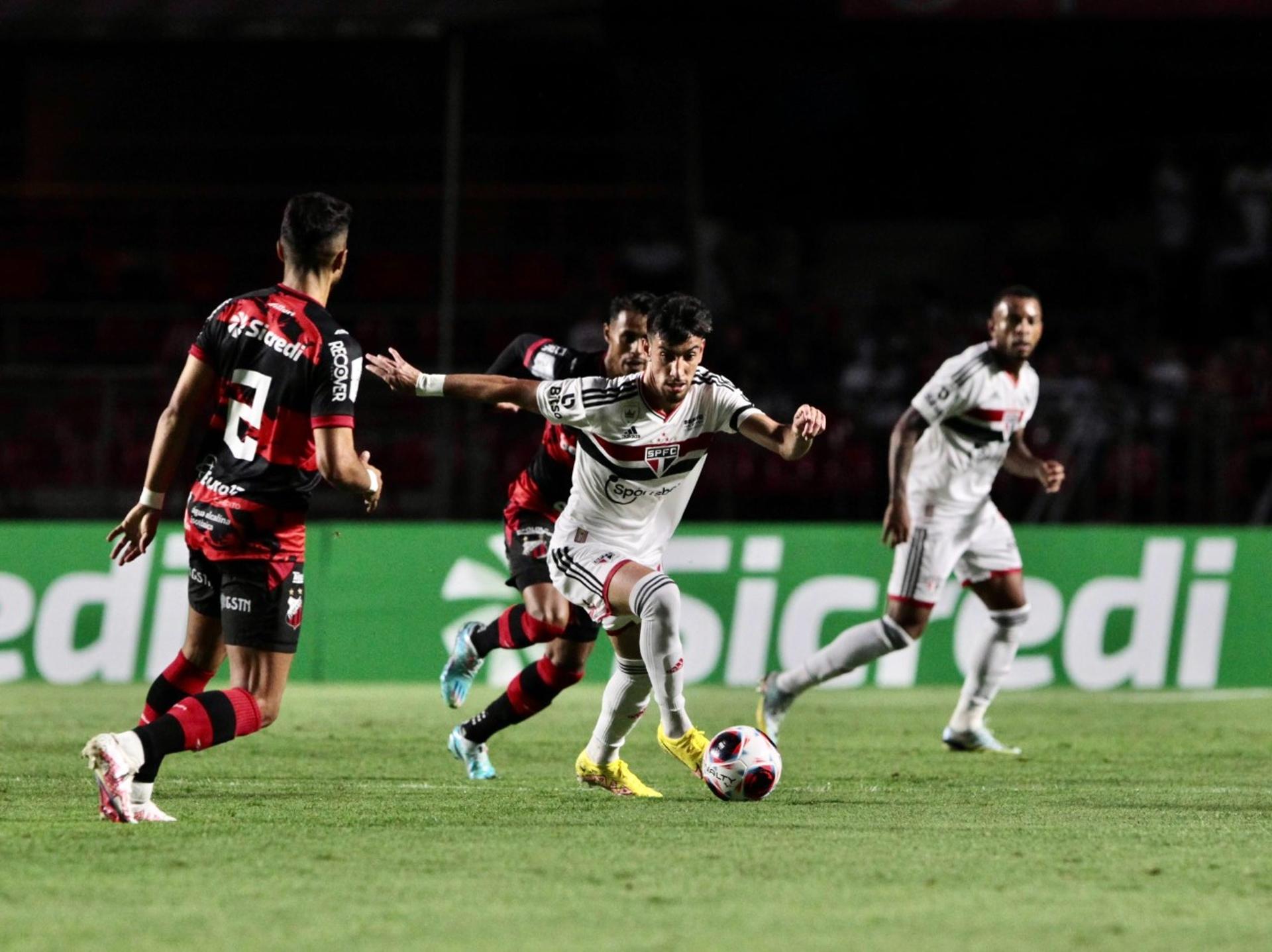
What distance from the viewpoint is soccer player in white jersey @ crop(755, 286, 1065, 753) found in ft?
31.8

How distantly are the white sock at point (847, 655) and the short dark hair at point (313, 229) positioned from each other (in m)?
4.08

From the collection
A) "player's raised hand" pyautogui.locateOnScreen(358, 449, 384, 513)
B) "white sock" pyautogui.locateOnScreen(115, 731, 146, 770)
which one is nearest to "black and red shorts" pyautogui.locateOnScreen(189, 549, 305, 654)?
"player's raised hand" pyautogui.locateOnScreen(358, 449, 384, 513)

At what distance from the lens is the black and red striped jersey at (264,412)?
6.33 m

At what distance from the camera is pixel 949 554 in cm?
984

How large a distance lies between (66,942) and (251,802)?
8.47ft

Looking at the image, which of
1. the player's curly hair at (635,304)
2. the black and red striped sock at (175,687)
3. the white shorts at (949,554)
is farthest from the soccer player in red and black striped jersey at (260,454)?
the white shorts at (949,554)

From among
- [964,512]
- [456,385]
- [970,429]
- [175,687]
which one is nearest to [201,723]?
[175,687]

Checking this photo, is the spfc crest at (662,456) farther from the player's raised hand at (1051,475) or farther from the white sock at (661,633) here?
the player's raised hand at (1051,475)

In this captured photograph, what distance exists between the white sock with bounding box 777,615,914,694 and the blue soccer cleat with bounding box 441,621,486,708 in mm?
1621

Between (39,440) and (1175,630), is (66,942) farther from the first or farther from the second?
(39,440)

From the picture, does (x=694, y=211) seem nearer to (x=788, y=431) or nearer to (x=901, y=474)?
(x=901, y=474)

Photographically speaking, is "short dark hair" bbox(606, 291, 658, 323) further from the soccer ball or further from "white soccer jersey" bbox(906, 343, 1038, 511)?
"white soccer jersey" bbox(906, 343, 1038, 511)

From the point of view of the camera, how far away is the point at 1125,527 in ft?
44.4

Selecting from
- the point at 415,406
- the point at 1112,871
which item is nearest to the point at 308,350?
the point at 1112,871
